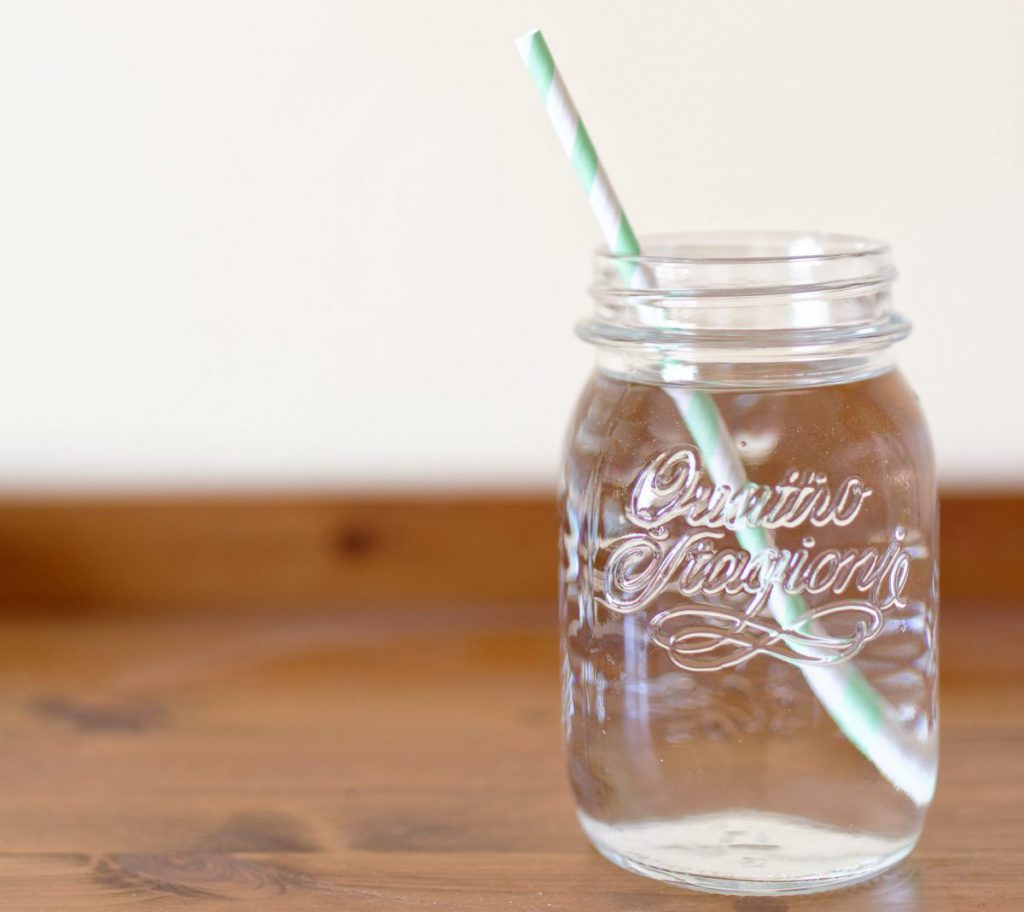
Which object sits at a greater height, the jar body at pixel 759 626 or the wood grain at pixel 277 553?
the jar body at pixel 759 626

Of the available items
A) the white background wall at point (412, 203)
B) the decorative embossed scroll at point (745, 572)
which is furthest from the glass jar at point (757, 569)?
the white background wall at point (412, 203)

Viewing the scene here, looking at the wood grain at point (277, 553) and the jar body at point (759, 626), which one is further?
the wood grain at point (277, 553)

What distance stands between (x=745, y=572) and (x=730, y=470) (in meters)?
0.04

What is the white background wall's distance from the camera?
2.82 feet

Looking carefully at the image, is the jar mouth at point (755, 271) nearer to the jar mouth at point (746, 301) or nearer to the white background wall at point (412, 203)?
the jar mouth at point (746, 301)

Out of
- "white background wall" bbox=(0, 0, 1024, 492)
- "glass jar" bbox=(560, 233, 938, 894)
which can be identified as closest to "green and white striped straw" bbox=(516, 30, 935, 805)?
"glass jar" bbox=(560, 233, 938, 894)

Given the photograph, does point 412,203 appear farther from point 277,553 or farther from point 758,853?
point 758,853

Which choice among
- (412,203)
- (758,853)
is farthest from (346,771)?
(412,203)

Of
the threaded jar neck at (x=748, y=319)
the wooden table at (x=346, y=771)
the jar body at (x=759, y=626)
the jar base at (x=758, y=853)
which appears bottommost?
the wooden table at (x=346, y=771)

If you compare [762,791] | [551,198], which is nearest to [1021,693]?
[762,791]

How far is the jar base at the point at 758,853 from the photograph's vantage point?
0.54m

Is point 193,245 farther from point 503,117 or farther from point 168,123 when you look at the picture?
point 503,117

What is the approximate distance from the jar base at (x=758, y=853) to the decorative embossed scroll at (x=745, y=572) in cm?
6

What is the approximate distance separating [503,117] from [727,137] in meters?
0.13
